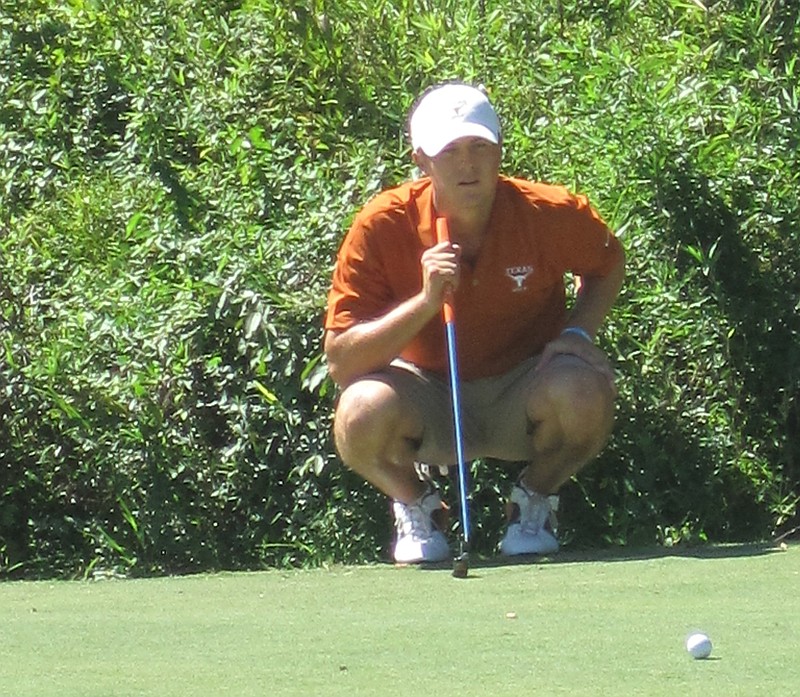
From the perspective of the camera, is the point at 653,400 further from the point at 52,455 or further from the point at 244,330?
the point at 52,455

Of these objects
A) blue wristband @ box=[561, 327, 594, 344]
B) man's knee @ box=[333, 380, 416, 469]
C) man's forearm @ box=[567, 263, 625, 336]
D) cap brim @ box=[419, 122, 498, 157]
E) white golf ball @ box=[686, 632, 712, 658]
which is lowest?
white golf ball @ box=[686, 632, 712, 658]

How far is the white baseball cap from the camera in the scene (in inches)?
212

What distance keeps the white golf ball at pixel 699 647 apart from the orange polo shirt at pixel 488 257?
6.49 ft

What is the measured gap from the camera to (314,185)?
21.0 ft

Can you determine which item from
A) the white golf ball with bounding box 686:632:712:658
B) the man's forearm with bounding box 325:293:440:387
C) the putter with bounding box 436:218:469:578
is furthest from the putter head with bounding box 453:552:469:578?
the white golf ball with bounding box 686:632:712:658

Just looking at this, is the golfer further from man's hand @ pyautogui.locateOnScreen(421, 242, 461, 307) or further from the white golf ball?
the white golf ball

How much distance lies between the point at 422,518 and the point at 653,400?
993 mm

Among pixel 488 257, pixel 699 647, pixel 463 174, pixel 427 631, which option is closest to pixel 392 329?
pixel 488 257

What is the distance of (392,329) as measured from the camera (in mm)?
5289

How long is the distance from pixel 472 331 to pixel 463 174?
51 centimetres

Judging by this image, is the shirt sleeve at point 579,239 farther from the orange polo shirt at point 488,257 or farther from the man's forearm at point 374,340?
the man's forearm at point 374,340

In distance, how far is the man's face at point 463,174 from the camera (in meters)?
5.38

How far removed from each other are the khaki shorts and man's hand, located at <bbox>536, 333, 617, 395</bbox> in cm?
10

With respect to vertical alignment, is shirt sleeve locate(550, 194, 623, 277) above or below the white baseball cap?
below
